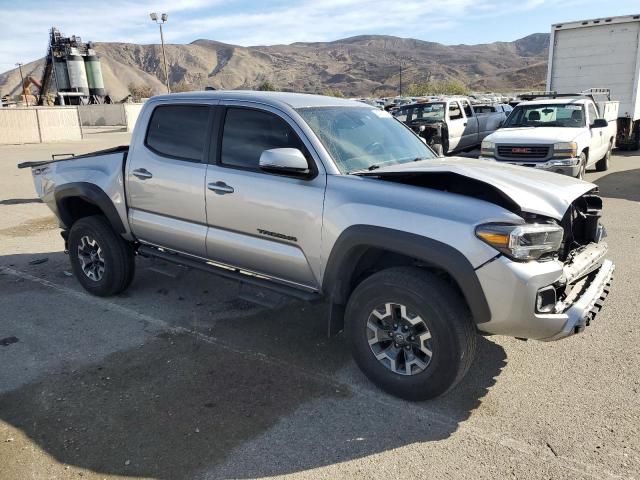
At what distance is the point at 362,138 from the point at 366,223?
3.38 feet

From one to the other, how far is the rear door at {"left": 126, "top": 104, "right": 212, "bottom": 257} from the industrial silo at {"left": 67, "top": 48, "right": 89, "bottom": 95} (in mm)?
51053

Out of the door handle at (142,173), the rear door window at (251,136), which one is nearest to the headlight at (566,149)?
the rear door window at (251,136)

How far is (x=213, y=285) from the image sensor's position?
5695mm

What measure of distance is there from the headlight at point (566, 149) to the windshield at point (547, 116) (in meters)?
1.48

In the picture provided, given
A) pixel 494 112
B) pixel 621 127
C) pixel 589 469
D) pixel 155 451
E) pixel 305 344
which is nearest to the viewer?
pixel 589 469

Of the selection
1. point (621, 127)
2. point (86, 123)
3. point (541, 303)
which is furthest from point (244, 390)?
point (86, 123)

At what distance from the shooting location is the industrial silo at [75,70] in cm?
4906

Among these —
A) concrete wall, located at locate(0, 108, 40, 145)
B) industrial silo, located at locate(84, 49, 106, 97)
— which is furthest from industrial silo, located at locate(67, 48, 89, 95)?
concrete wall, located at locate(0, 108, 40, 145)

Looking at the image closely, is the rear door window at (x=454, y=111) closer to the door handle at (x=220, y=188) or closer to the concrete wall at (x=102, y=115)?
the door handle at (x=220, y=188)

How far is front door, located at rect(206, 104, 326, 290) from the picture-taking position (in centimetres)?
369

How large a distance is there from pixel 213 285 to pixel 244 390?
224 centimetres

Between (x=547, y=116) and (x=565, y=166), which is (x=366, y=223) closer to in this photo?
(x=565, y=166)

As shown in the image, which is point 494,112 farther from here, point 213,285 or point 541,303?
point 541,303

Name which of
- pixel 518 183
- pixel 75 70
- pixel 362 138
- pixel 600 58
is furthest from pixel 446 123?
pixel 75 70
